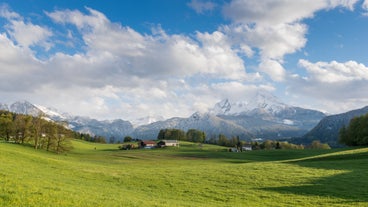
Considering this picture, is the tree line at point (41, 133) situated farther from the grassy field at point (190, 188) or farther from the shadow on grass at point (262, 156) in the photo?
the grassy field at point (190, 188)

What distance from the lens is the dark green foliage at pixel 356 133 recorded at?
5123 inches

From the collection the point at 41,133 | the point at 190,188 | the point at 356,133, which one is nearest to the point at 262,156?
the point at 356,133

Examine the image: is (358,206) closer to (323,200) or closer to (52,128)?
(323,200)

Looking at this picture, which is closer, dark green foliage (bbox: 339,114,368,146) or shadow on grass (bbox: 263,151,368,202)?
shadow on grass (bbox: 263,151,368,202)

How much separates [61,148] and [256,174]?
82.4 m

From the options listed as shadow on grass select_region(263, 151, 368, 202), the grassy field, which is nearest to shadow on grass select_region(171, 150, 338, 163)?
the grassy field

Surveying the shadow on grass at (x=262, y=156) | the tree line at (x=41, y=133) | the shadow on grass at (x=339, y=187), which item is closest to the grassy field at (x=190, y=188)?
the shadow on grass at (x=339, y=187)

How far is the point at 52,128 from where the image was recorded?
106 metres

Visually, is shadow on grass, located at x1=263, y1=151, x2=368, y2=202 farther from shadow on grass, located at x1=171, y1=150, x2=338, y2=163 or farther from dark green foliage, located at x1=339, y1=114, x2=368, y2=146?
dark green foliage, located at x1=339, y1=114, x2=368, y2=146

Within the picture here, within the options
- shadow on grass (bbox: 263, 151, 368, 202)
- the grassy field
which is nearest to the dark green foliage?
the grassy field

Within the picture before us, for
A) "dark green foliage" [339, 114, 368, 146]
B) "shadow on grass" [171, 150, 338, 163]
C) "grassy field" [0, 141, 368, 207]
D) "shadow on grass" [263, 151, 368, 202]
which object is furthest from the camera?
"dark green foliage" [339, 114, 368, 146]

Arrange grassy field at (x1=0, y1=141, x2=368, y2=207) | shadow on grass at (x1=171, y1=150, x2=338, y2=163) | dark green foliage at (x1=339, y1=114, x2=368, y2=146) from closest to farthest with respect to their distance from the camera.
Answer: grassy field at (x1=0, y1=141, x2=368, y2=207), shadow on grass at (x1=171, y1=150, x2=338, y2=163), dark green foliage at (x1=339, y1=114, x2=368, y2=146)

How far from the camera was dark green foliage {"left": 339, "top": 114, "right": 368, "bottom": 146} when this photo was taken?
427 feet

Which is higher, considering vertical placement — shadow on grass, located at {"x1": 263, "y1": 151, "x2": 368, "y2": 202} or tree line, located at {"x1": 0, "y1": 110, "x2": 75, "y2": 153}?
tree line, located at {"x1": 0, "y1": 110, "x2": 75, "y2": 153}
